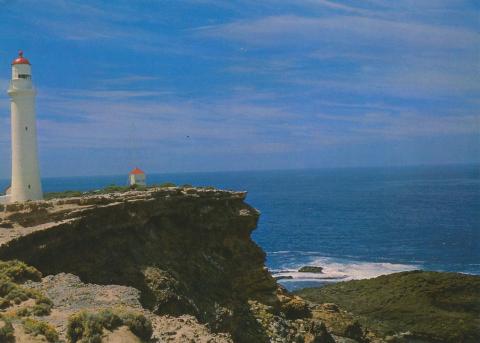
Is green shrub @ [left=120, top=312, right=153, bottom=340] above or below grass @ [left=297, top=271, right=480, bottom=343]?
above

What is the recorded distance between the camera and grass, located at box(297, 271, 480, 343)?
39844 millimetres

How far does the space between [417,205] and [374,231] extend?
40.3 meters

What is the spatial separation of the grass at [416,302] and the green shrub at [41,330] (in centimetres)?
3064

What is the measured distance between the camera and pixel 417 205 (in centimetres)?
12475

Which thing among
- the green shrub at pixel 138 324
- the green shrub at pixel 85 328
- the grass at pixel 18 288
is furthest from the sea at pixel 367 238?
the green shrub at pixel 85 328

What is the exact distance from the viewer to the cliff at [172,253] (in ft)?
76.2

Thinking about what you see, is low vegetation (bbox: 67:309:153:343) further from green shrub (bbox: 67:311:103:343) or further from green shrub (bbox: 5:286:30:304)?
green shrub (bbox: 5:286:30:304)

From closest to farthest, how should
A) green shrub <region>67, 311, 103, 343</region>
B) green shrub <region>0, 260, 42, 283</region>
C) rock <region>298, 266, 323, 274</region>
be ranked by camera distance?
green shrub <region>67, 311, 103, 343</region> < green shrub <region>0, 260, 42, 283</region> < rock <region>298, 266, 323, 274</region>

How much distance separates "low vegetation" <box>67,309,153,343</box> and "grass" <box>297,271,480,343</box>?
2904 centimetres

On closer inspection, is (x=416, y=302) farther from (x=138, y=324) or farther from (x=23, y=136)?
(x=138, y=324)

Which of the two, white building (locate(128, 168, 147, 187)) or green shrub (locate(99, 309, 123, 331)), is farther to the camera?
white building (locate(128, 168, 147, 187))

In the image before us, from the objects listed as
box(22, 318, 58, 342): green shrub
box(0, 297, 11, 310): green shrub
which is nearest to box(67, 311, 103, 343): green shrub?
box(22, 318, 58, 342): green shrub

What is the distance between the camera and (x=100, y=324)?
1375 cm

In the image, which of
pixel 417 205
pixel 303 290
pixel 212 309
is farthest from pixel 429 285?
pixel 417 205
